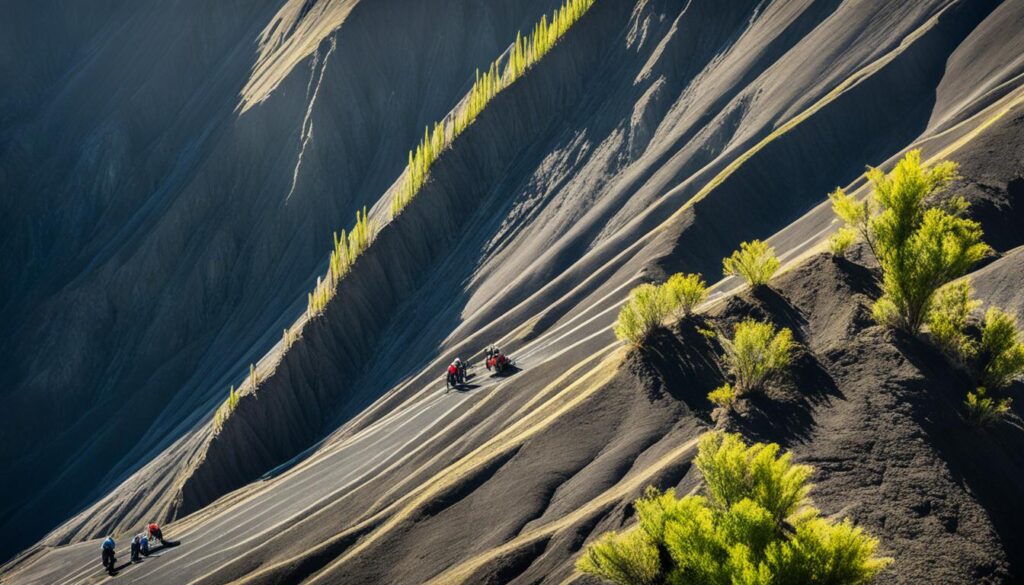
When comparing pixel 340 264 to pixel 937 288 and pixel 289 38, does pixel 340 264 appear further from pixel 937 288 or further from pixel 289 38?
pixel 289 38

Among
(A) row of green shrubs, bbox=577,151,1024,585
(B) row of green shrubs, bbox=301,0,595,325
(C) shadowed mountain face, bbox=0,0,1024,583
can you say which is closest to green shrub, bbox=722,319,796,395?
(A) row of green shrubs, bbox=577,151,1024,585

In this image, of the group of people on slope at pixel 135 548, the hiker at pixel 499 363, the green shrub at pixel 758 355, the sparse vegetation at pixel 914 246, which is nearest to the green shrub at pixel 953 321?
the sparse vegetation at pixel 914 246

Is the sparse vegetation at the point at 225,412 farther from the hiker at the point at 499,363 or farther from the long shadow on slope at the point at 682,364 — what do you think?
the long shadow on slope at the point at 682,364

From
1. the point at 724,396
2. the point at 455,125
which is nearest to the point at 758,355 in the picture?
the point at 724,396

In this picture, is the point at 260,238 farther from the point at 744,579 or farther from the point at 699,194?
the point at 744,579

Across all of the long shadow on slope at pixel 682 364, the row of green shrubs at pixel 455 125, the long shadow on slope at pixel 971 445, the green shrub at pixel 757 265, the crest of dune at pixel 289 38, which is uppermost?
the crest of dune at pixel 289 38

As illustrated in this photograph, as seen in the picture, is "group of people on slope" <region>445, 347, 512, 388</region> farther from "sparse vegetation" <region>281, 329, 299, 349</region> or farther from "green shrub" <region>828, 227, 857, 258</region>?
"sparse vegetation" <region>281, 329, 299, 349</region>
